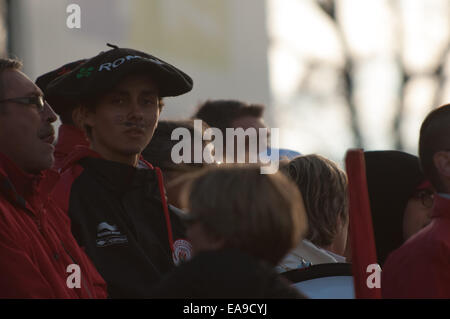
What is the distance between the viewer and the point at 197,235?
8.11 ft

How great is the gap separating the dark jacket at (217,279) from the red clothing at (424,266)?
897 mm

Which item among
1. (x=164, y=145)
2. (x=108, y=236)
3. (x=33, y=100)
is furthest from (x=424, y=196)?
(x=33, y=100)

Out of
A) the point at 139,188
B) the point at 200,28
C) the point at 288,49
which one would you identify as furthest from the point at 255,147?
the point at 288,49

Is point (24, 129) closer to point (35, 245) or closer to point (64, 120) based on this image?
point (35, 245)

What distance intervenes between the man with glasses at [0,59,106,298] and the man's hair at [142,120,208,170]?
1181 millimetres

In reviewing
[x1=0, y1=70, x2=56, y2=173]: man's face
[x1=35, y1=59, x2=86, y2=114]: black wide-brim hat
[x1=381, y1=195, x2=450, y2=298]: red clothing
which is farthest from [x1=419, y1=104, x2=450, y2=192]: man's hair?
[x1=35, y1=59, x2=86, y2=114]: black wide-brim hat

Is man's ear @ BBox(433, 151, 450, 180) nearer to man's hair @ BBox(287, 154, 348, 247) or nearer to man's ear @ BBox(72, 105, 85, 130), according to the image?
man's hair @ BBox(287, 154, 348, 247)

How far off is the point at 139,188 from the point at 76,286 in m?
0.70

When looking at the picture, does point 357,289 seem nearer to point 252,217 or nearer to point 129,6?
point 252,217

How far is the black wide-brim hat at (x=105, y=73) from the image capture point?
362 cm

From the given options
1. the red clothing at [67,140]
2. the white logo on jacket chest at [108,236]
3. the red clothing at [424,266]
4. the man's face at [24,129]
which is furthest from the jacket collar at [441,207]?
the red clothing at [67,140]

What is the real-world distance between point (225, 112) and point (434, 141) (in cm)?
252

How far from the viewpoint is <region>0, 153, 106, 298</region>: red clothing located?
288 centimetres
